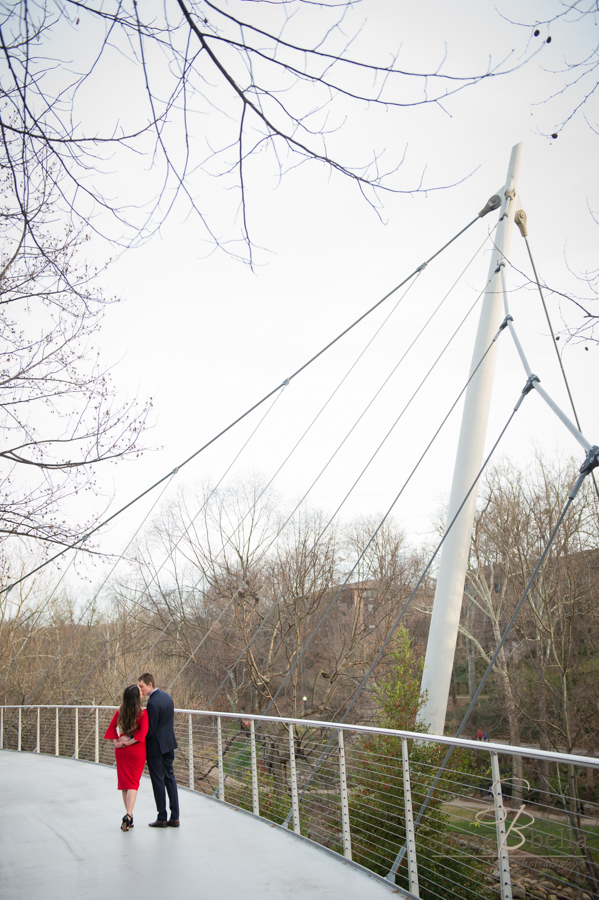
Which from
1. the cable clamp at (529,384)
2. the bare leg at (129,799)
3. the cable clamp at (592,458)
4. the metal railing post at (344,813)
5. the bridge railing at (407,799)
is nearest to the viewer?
the bridge railing at (407,799)

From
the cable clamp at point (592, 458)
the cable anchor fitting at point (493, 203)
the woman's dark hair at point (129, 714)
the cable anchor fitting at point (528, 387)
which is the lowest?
the woman's dark hair at point (129, 714)

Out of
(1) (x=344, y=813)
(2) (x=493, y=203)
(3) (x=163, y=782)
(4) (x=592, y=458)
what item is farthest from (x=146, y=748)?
(2) (x=493, y=203)

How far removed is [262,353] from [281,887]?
11435 mm

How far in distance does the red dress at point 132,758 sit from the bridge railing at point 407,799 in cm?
76

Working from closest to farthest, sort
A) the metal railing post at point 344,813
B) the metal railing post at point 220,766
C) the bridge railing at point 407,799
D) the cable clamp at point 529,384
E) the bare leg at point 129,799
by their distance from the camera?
the bridge railing at point 407,799
the metal railing post at point 344,813
the bare leg at point 129,799
the metal railing post at point 220,766
the cable clamp at point 529,384

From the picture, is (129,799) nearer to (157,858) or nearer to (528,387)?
(157,858)

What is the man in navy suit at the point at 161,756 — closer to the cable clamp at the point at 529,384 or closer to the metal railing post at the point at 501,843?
the metal railing post at the point at 501,843

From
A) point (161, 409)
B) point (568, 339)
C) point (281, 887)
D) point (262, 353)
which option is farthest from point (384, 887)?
point (262, 353)

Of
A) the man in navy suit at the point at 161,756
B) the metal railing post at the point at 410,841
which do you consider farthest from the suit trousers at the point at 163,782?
the metal railing post at the point at 410,841

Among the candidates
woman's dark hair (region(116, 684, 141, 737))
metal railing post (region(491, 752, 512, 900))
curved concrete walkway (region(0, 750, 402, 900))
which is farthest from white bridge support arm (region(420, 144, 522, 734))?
metal railing post (region(491, 752, 512, 900))

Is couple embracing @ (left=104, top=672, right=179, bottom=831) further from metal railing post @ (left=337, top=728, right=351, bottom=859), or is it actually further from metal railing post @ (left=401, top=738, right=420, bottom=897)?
metal railing post @ (left=401, top=738, right=420, bottom=897)

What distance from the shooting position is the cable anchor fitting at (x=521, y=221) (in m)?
12.9

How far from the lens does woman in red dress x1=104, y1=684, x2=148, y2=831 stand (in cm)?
492

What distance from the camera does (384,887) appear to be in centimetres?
350
